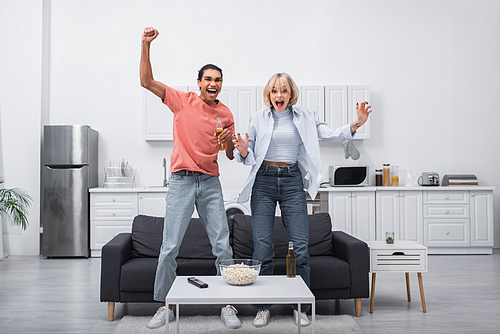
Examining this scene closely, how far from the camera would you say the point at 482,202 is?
16.1 feet

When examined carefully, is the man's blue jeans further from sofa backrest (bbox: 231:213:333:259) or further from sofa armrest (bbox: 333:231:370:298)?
sofa armrest (bbox: 333:231:370:298)

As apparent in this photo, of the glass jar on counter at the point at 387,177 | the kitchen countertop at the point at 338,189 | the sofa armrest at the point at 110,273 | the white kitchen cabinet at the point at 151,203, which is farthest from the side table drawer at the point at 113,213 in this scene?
the glass jar on counter at the point at 387,177

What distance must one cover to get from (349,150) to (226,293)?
383 centimetres

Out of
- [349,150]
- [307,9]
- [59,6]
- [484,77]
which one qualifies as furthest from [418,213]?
[59,6]

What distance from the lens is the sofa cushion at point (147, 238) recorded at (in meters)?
2.82

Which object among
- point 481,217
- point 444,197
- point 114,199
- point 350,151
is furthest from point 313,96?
point 114,199

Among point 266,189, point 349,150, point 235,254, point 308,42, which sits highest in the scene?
point 308,42

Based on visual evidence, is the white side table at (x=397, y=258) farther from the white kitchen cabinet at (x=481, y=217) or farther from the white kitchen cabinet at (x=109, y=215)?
the white kitchen cabinet at (x=109, y=215)

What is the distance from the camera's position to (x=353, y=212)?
4863mm

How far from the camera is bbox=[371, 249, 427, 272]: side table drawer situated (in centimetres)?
268

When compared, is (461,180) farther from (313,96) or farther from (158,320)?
(158,320)

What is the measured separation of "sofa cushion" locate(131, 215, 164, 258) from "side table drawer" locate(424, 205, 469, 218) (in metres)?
3.44

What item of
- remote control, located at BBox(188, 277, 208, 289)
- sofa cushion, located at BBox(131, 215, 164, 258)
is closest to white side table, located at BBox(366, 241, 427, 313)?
remote control, located at BBox(188, 277, 208, 289)

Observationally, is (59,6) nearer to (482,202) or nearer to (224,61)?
(224,61)
